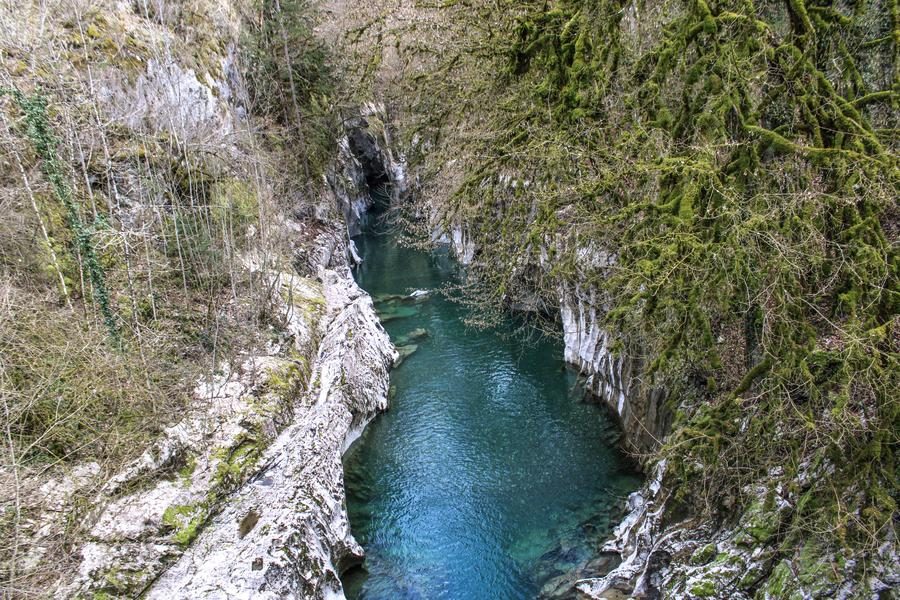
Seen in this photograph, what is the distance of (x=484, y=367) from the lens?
14867 mm

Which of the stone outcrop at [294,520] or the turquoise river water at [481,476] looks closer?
the stone outcrop at [294,520]

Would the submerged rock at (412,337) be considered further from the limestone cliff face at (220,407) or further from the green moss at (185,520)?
the green moss at (185,520)

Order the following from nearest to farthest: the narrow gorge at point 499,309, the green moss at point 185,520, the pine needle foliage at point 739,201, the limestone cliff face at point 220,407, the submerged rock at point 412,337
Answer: the pine needle foliage at point 739,201
the narrow gorge at point 499,309
the limestone cliff face at point 220,407
the green moss at point 185,520
the submerged rock at point 412,337

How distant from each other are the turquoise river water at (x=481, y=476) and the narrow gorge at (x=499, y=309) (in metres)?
0.06

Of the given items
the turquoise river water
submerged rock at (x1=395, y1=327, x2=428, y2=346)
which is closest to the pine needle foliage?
the turquoise river water

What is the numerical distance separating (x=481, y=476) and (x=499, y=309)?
A: 3.66 metres

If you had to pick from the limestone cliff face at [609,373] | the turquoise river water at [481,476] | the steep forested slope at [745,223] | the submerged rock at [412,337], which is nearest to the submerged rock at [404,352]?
the turquoise river water at [481,476]

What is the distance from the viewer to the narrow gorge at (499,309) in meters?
4.35

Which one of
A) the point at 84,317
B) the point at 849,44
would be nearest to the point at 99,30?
the point at 84,317

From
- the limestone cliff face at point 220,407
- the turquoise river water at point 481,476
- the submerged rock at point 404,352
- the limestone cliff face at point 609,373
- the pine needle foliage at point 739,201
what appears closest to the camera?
the pine needle foliage at point 739,201

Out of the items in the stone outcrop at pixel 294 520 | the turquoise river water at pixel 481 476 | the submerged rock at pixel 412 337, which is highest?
the submerged rock at pixel 412 337

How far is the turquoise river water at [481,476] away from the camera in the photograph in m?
8.62

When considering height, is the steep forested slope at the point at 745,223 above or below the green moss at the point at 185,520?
above

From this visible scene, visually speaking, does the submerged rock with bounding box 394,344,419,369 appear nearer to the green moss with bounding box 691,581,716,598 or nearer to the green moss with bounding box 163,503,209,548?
the green moss with bounding box 163,503,209,548
